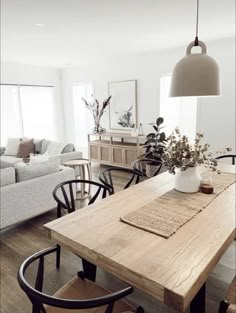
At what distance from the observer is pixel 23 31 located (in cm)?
348

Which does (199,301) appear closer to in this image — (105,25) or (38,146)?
(105,25)

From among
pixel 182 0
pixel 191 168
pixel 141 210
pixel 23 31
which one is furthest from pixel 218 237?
pixel 23 31

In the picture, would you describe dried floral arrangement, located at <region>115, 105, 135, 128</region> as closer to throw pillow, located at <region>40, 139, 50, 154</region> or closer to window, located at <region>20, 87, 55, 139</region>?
throw pillow, located at <region>40, 139, 50, 154</region>

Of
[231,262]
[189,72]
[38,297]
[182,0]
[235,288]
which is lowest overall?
[231,262]

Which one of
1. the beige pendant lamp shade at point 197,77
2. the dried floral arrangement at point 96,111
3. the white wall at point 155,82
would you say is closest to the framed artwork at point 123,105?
the white wall at point 155,82

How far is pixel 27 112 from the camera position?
6.40 metres

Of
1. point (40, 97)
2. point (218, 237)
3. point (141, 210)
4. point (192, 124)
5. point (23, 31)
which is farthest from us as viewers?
point (40, 97)

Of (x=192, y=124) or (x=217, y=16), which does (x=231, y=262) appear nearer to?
(x=217, y=16)

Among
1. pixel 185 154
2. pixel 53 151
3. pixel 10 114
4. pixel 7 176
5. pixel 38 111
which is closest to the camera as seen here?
pixel 185 154

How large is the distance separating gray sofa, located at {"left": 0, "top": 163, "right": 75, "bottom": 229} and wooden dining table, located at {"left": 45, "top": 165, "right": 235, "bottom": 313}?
149cm

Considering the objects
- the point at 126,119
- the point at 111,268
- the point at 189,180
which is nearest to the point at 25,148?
the point at 126,119

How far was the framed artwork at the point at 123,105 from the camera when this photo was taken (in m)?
5.58

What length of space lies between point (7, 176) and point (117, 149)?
2967 millimetres

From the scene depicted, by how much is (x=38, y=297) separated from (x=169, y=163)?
1.27 m
